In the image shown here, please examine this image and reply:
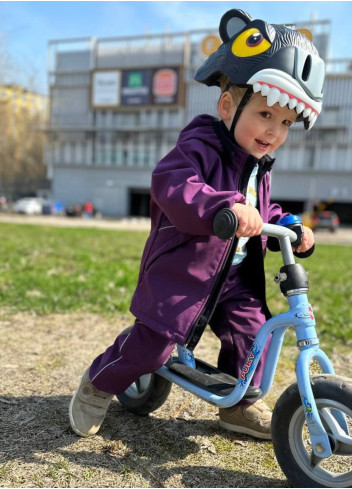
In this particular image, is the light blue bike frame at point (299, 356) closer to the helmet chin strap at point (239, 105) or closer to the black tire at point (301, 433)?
the black tire at point (301, 433)

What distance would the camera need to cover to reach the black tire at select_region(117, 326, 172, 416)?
2238mm

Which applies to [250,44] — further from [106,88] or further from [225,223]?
[106,88]

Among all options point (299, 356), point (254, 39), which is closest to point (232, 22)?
point (254, 39)

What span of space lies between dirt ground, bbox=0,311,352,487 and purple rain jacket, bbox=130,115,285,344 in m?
0.53

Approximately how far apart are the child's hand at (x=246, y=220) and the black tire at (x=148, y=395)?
3.18ft

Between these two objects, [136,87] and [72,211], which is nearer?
[72,211]

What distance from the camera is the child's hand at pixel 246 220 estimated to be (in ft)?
5.24

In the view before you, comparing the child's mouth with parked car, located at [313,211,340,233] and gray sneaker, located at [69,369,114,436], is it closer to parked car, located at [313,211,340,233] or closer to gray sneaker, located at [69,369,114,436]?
gray sneaker, located at [69,369,114,436]

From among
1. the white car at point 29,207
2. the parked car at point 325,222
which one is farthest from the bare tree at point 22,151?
the parked car at point 325,222

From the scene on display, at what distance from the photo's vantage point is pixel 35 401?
7.64 feet

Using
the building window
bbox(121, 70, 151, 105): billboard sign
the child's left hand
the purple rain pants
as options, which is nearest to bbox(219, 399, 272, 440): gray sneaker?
the purple rain pants

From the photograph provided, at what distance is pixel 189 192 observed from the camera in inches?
65.9

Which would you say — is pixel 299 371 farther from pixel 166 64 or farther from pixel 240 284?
pixel 166 64

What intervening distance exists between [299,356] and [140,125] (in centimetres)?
4222
